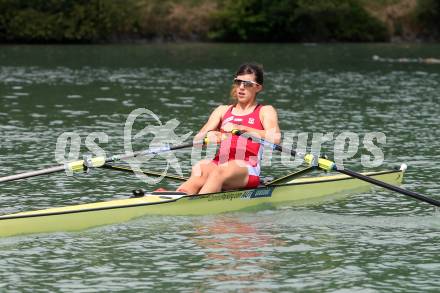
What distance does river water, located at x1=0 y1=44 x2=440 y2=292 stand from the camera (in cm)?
1197

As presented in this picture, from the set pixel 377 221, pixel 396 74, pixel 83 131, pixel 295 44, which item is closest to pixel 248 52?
pixel 295 44

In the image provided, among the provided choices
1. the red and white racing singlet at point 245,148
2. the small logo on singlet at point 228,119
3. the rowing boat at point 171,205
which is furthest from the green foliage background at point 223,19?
the red and white racing singlet at point 245,148

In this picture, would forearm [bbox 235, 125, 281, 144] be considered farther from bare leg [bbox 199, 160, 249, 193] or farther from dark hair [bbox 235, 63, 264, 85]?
dark hair [bbox 235, 63, 264, 85]

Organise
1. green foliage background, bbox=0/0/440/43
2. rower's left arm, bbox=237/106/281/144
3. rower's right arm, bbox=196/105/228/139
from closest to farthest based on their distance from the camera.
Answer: rower's left arm, bbox=237/106/281/144 < rower's right arm, bbox=196/105/228/139 < green foliage background, bbox=0/0/440/43

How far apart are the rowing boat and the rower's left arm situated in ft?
3.16

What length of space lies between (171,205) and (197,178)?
839 mm

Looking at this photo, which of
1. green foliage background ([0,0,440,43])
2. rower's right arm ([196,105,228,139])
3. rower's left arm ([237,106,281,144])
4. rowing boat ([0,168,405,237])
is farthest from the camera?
green foliage background ([0,0,440,43])

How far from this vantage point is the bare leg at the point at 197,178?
15.3m

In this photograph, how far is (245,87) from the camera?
15.5 metres

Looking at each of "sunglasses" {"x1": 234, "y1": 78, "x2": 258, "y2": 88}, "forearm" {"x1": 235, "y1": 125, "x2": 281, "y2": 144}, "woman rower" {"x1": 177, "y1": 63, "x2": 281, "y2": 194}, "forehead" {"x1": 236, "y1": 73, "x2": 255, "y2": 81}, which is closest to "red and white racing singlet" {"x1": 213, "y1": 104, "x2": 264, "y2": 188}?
"woman rower" {"x1": 177, "y1": 63, "x2": 281, "y2": 194}

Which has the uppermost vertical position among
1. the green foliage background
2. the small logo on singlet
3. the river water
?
the green foliage background

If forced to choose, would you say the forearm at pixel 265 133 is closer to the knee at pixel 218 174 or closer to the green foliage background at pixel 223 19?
the knee at pixel 218 174

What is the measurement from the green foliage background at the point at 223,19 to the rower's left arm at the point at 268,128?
58.5 meters

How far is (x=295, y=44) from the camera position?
2869 inches
